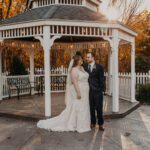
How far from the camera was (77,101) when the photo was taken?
9133 millimetres

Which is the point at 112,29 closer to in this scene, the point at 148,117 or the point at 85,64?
the point at 85,64

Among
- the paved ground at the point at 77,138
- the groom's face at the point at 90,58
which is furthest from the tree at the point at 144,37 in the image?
the groom's face at the point at 90,58

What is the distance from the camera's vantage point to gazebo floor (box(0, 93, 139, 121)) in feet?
36.5

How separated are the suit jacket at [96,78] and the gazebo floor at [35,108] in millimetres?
2232

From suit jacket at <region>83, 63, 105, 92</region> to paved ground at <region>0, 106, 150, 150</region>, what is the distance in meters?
1.29

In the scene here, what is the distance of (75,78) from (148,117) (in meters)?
4.13

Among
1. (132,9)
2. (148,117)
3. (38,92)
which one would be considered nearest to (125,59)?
(132,9)

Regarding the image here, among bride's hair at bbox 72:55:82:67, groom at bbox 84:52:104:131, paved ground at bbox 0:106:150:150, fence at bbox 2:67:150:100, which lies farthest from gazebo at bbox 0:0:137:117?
fence at bbox 2:67:150:100

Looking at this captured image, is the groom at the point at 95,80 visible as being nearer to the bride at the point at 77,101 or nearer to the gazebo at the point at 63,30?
the bride at the point at 77,101

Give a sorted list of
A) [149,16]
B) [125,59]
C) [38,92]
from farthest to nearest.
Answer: [149,16]
[125,59]
[38,92]

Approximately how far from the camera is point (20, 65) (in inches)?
817

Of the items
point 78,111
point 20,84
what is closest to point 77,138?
point 78,111

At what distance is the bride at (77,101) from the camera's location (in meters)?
9.02

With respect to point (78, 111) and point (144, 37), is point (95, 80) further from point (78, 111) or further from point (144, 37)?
point (144, 37)
